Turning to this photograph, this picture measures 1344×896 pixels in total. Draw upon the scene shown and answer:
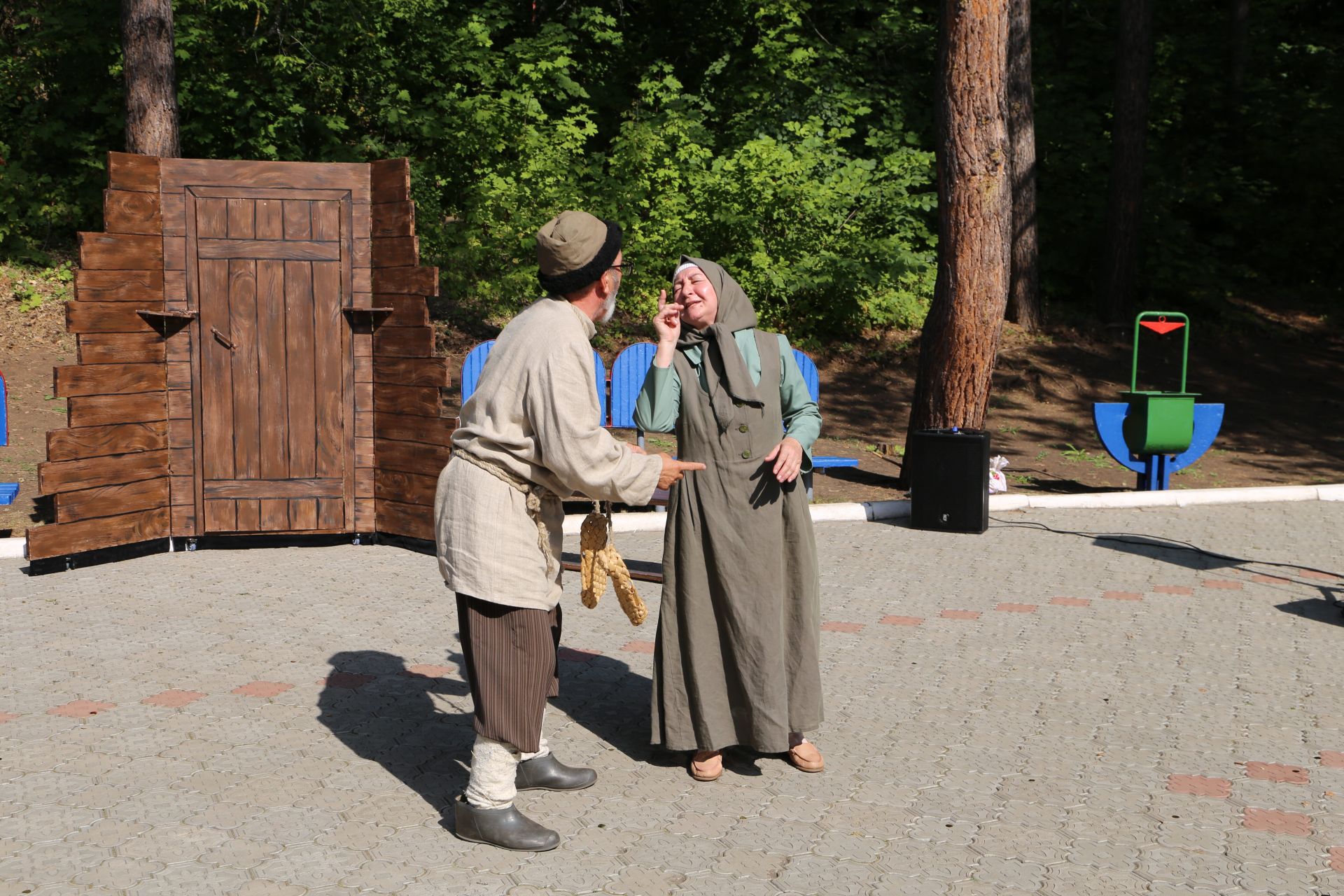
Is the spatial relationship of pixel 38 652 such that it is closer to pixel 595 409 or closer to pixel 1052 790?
pixel 595 409

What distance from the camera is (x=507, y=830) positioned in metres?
3.79

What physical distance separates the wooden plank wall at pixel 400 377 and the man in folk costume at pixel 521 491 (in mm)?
4227

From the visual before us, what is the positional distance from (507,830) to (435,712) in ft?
4.83

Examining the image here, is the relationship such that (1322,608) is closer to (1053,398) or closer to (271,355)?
(271,355)

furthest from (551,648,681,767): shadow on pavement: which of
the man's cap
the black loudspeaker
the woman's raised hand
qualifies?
the black loudspeaker

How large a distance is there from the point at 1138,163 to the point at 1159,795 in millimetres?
16261

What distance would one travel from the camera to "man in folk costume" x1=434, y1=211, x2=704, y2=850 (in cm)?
371

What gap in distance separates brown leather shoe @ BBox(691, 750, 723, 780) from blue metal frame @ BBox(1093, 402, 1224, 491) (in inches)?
289

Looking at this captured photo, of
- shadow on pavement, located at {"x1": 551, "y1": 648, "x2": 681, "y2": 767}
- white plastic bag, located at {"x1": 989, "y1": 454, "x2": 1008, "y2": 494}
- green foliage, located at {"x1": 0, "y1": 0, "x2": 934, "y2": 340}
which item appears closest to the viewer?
shadow on pavement, located at {"x1": 551, "y1": 648, "x2": 681, "y2": 767}

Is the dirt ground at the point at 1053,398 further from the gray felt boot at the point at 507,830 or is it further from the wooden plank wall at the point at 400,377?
the gray felt boot at the point at 507,830

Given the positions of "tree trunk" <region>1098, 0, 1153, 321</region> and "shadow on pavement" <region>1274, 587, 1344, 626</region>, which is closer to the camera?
"shadow on pavement" <region>1274, 587, 1344, 626</region>

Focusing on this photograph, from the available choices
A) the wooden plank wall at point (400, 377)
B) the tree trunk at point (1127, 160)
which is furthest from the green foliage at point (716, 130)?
the wooden plank wall at point (400, 377)

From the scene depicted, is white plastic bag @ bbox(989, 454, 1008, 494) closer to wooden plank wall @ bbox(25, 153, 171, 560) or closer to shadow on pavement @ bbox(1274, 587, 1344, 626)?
shadow on pavement @ bbox(1274, 587, 1344, 626)

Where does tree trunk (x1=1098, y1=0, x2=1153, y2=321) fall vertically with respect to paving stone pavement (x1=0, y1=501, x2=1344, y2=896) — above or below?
above
